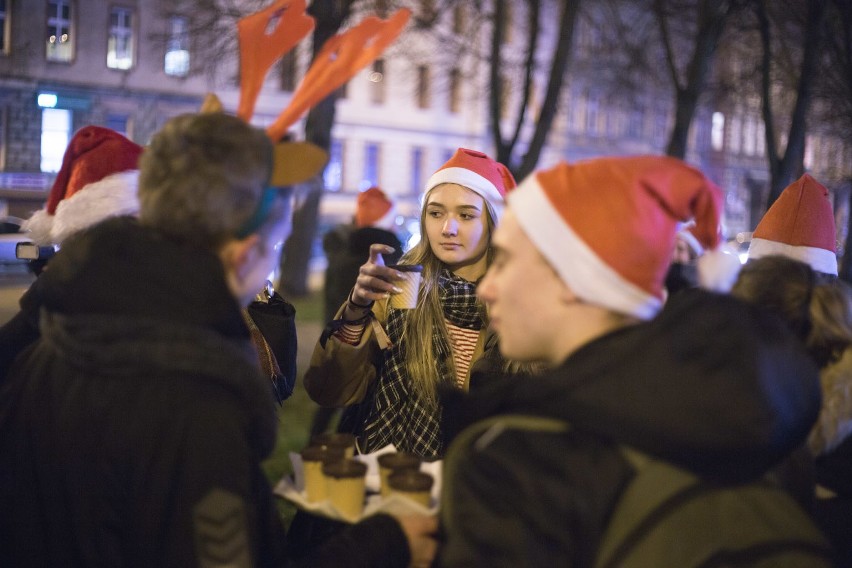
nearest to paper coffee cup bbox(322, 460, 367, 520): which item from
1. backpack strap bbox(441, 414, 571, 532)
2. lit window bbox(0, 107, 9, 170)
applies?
backpack strap bbox(441, 414, 571, 532)

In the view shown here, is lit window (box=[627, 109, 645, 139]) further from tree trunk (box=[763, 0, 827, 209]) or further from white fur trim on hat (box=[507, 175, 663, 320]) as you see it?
white fur trim on hat (box=[507, 175, 663, 320])

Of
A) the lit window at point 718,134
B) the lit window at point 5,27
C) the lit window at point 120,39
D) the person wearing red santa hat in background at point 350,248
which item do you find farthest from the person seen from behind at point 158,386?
the lit window at point 718,134

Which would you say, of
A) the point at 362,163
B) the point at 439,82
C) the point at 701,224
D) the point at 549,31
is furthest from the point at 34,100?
the point at 701,224

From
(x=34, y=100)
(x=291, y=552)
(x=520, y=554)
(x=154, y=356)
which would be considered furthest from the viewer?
(x=34, y=100)

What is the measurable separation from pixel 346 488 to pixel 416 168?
43412 mm

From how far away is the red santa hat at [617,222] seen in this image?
1896 mm

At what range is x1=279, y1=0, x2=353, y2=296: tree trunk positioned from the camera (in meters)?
14.7

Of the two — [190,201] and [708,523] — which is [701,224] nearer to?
[708,523]

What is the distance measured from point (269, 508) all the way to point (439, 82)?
144 ft

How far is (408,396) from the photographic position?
3457mm

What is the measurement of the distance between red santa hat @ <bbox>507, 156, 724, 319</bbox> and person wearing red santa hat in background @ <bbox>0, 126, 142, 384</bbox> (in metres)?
1.37

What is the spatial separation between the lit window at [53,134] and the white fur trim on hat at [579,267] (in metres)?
30.0

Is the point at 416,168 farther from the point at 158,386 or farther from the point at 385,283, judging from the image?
the point at 158,386

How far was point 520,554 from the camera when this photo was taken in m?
1.66
